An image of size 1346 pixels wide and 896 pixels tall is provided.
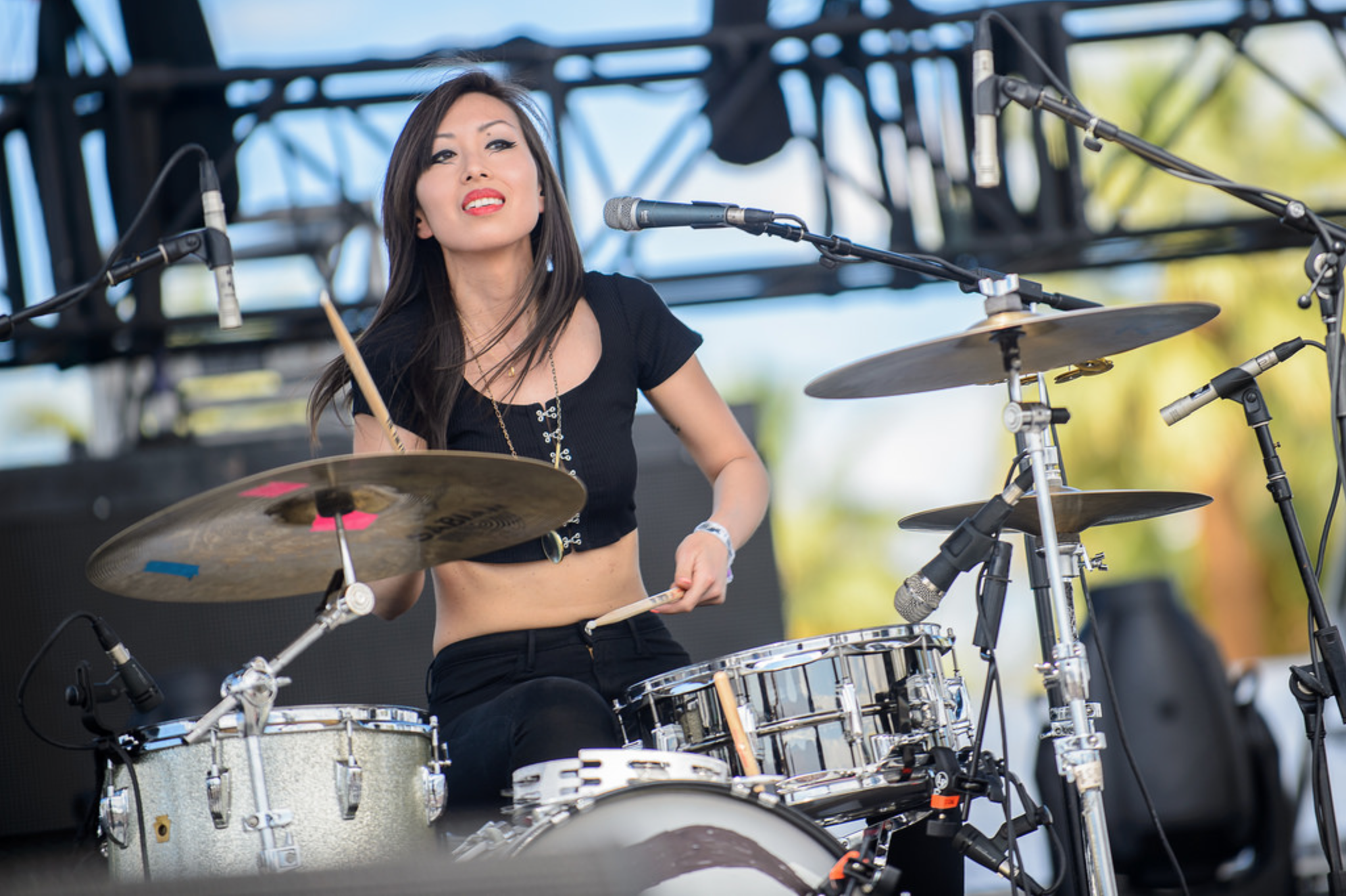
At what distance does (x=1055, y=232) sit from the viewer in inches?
197

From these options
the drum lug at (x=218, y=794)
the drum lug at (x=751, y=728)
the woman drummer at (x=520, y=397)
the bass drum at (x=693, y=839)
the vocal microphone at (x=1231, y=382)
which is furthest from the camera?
the woman drummer at (x=520, y=397)

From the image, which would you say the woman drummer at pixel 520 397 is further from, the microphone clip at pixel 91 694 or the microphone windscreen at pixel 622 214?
the microphone clip at pixel 91 694

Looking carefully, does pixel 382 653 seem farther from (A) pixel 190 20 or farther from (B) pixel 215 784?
(B) pixel 215 784

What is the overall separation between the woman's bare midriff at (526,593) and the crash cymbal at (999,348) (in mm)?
555

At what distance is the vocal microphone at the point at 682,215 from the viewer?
2.44 metres

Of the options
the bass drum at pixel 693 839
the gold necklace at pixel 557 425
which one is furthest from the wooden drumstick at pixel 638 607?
the bass drum at pixel 693 839

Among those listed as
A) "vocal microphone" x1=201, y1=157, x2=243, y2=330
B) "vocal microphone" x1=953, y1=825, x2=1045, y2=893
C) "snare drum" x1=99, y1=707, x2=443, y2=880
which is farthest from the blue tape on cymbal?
"vocal microphone" x1=953, y1=825, x2=1045, y2=893

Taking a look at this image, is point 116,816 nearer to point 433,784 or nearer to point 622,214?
point 433,784

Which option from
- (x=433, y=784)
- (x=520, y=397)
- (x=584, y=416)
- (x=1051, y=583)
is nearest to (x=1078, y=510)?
(x=1051, y=583)

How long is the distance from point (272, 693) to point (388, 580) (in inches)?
24.4

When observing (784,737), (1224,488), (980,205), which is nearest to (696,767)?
(784,737)

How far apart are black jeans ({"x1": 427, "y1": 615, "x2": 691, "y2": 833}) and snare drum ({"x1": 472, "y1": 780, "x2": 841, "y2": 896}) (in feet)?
1.21

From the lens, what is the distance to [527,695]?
2301 mm

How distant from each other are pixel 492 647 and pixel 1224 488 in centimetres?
1393
